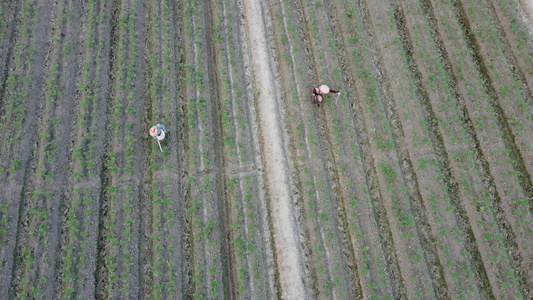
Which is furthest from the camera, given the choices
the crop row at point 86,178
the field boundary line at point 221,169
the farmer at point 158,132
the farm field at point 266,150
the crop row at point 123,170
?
the farmer at point 158,132

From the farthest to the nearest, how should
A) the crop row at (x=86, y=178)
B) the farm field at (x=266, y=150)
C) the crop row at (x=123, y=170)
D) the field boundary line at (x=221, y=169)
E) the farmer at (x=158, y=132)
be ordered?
the farmer at (x=158, y=132) < the field boundary line at (x=221, y=169) < the farm field at (x=266, y=150) < the crop row at (x=123, y=170) < the crop row at (x=86, y=178)

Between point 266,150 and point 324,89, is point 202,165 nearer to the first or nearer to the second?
point 266,150

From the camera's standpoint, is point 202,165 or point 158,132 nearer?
point 158,132

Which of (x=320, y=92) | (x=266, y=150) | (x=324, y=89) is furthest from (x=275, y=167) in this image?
(x=324, y=89)

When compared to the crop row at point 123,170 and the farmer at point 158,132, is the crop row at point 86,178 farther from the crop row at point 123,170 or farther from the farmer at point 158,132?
the farmer at point 158,132

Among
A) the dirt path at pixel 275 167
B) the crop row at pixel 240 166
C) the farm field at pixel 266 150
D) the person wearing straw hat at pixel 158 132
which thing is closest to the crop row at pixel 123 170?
the farm field at pixel 266 150

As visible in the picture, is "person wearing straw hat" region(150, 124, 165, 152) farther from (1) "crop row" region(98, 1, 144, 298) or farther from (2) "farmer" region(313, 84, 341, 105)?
(2) "farmer" region(313, 84, 341, 105)
